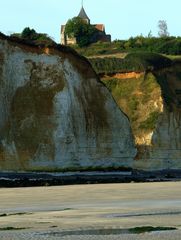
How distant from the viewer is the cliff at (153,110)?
44.8m

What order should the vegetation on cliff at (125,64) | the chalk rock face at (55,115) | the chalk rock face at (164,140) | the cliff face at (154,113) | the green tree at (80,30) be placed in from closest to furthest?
the chalk rock face at (55,115) → the chalk rock face at (164,140) → the cliff face at (154,113) → the vegetation on cliff at (125,64) → the green tree at (80,30)

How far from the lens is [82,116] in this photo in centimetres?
3781

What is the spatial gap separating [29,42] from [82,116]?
476 centimetres

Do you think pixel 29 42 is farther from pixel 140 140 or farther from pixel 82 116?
pixel 140 140

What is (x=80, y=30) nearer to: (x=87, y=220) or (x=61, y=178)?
(x=61, y=178)

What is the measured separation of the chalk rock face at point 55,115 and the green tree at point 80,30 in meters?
64.8

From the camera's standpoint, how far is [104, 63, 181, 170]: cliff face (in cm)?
4481

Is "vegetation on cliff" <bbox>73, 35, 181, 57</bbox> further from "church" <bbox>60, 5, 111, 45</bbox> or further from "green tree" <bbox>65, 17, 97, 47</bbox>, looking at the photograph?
"church" <bbox>60, 5, 111, 45</bbox>

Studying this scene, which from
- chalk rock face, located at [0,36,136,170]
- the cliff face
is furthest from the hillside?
chalk rock face, located at [0,36,136,170]

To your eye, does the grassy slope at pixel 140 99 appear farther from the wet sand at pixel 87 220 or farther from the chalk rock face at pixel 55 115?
the wet sand at pixel 87 220

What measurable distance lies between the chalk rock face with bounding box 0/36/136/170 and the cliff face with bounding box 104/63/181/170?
12.1 ft

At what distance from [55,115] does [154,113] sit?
13.5m

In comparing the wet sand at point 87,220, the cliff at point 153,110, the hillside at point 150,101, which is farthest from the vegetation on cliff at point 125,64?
the wet sand at point 87,220

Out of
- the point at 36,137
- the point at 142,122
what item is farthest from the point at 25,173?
the point at 142,122
